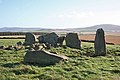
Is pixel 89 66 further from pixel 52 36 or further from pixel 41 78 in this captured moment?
pixel 52 36

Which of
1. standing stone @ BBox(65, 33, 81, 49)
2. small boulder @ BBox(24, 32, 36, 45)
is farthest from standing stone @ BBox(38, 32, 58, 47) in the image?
standing stone @ BBox(65, 33, 81, 49)

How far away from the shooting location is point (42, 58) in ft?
69.6

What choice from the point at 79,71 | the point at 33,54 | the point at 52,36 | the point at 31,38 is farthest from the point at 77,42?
the point at 79,71

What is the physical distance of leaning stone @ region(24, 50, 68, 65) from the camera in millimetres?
21000

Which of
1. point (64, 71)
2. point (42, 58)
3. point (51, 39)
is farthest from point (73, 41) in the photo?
point (64, 71)

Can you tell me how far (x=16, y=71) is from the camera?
18094mm

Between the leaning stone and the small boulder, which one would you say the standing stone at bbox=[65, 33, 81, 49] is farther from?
the leaning stone

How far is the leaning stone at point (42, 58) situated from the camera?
21000mm

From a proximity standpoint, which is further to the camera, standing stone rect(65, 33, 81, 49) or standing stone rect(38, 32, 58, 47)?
standing stone rect(38, 32, 58, 47)

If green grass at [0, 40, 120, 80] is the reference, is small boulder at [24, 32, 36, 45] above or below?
above

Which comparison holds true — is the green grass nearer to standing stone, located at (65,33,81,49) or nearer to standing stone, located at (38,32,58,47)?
standing stone, located at (65,33,81,49)

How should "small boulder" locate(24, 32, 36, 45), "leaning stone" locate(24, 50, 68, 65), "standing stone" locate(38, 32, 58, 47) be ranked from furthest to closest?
"small boulder" locate(24, 32, 36, 45), "standing stone" locate(38, 32, 58, 47), "leaning stone" locate(24, 50, 68, 65)

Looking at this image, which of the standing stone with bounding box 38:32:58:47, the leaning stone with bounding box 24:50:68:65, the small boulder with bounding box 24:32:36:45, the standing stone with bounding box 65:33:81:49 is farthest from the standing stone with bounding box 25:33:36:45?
the leaning stone with bounding box 24:50:68:65

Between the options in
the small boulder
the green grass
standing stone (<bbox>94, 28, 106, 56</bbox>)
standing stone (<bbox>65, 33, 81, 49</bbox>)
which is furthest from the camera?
the small boulder
